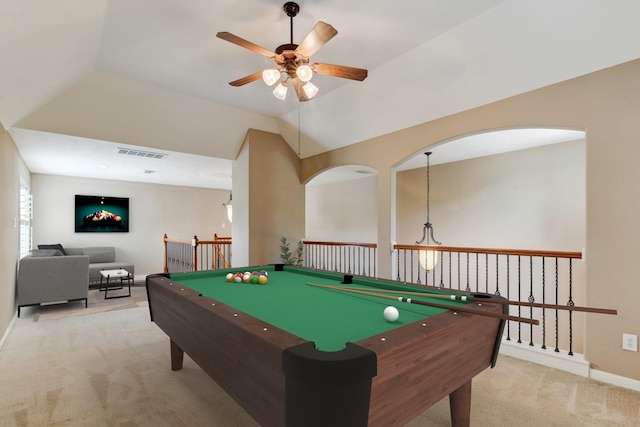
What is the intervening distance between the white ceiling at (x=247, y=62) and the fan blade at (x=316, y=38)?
49 centimetres

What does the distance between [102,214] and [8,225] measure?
3.84 meters

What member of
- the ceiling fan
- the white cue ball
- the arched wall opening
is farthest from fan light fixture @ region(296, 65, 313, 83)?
the arched wall opening

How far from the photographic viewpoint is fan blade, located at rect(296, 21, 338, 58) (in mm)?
2086

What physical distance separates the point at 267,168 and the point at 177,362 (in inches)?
129

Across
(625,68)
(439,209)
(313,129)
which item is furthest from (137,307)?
(625,68)

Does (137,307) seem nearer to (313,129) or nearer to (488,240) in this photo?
(313,129)

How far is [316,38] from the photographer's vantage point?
7.25ft

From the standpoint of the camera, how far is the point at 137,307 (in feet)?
16.0

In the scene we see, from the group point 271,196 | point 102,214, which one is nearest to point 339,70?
point 271,196

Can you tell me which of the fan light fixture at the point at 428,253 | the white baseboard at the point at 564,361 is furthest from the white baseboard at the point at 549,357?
the fan light fixture at the point at 428,253

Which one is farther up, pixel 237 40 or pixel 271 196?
pixel 237 40

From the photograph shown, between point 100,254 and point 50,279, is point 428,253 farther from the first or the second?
point 100,254

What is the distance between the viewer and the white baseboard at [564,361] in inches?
96.7

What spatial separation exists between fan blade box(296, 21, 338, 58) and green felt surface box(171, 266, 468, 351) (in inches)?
68.8
